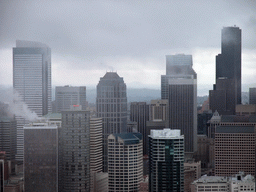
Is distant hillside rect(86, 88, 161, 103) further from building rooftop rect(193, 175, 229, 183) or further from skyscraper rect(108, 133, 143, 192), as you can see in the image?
building rooftop rect(193, 175, 229, 183)

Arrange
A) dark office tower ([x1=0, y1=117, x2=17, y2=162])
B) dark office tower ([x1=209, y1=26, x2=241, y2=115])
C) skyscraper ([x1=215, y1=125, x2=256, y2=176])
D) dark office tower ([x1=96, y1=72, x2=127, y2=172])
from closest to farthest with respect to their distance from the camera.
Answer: dark office tower ([x1=0, y1=117, x2=17, y2=162]) → skyscraper ([x1=215, y1=125, x2=256, y2=176]) → dark office tower ([x1=96, y1=72, x2=127, y2=172]) → dark office tower ([x1=209, y1=26, x2=241, y2=115])

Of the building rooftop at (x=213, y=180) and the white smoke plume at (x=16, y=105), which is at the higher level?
the white smoke plume at (x=16, y=105)

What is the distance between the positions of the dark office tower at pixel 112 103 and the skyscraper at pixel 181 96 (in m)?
1.23

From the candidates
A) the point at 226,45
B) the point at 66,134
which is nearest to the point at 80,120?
the point at 66,134

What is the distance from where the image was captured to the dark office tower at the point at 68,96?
930 centimetres

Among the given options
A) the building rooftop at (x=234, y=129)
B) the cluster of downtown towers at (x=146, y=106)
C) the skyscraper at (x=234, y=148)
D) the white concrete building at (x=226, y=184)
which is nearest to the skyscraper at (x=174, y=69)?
the cluster of downtown towers at (x=146, y=106)

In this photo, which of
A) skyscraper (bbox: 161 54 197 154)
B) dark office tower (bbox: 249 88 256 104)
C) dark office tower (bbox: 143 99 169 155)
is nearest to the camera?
dark office tower (bbox: 249 88 256 104)

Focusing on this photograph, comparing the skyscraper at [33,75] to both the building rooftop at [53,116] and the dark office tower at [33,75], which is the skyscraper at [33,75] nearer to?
the dark office tower at [33,75]

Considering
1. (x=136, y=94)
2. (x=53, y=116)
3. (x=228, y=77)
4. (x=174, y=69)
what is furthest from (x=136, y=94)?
(x=228, y=77)

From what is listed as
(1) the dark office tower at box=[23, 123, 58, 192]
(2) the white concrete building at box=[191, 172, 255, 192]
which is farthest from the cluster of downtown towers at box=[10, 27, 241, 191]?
(2) the white concrete building at box=[191, 172, 255, 192]

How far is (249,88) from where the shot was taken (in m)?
9.82

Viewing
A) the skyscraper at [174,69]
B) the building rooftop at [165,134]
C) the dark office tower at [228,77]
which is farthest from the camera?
the skyscraper at [174,69]

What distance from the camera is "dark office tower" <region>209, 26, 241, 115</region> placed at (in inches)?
453

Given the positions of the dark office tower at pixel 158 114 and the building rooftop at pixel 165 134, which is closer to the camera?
the building rooftop at pixel 165 134
